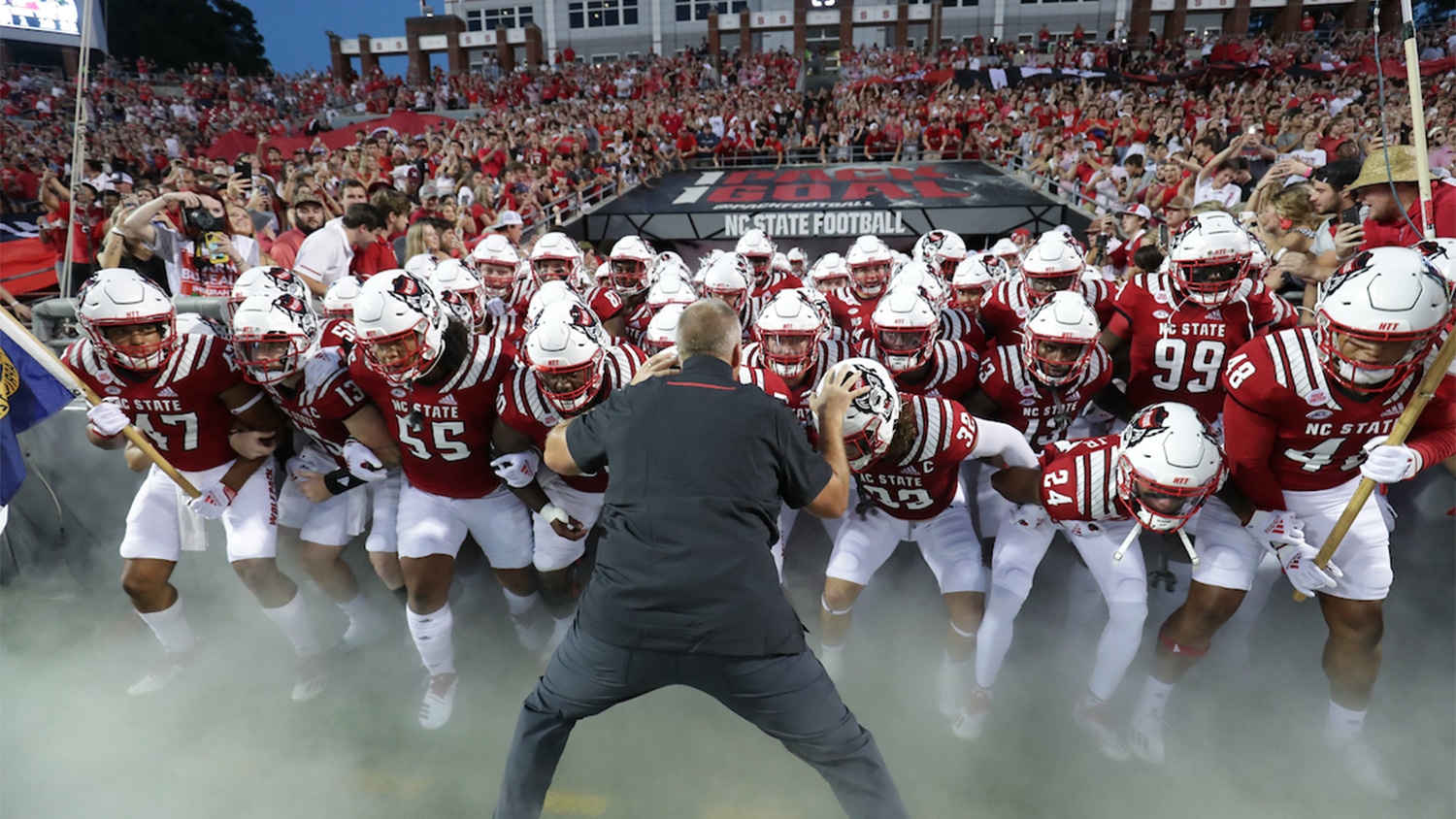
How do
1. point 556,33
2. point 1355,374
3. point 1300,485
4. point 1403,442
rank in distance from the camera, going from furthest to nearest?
point 556,33, point 1300,485, point 1403,442, point 1355,374

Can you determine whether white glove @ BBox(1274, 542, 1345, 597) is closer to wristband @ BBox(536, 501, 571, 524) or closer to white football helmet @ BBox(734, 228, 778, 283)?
wristband @ BBox(536, 501, 571, 524)

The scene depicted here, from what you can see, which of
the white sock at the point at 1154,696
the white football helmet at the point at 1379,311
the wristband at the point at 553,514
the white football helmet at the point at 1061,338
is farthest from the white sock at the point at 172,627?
the white football helmet at the point at 1379,311

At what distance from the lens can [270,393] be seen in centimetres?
388

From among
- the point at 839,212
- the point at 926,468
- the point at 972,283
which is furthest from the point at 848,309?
the point at 839,212

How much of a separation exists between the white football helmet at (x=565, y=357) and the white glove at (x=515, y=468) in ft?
1.17

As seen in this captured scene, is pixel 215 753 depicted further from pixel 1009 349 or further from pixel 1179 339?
pixel 1179 339

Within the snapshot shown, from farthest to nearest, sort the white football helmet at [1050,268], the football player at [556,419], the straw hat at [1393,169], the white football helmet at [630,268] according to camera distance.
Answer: the white football helmet at [630,268], the white football helmet at [1050,268], the straw hat at [1393,169], the football player at [556,419]

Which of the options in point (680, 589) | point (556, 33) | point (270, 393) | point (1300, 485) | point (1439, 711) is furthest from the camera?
point (556, 33)

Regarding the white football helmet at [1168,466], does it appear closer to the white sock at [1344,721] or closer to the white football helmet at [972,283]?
the white sock at [1344,721]

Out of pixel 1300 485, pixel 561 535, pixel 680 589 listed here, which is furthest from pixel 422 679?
pixel 1300 485

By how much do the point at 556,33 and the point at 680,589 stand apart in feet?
153

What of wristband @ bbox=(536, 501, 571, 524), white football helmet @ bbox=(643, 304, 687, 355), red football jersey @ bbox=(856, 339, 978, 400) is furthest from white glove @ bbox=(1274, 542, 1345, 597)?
wristband @ bbox=(536, 501, 571, 524)

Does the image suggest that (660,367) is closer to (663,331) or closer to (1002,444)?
(663,331)

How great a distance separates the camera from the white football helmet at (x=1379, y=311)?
260 centimetres
